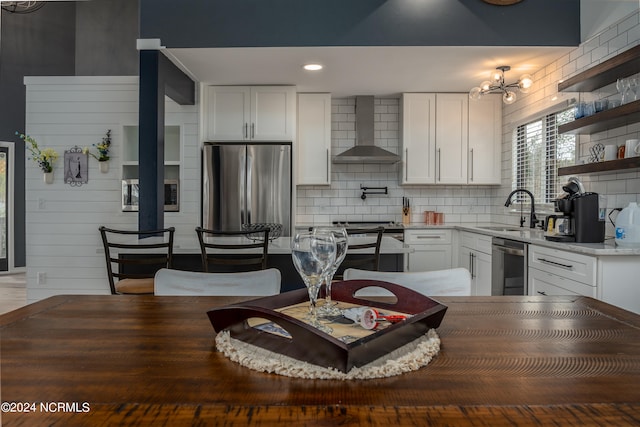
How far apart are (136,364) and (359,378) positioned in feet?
1.31

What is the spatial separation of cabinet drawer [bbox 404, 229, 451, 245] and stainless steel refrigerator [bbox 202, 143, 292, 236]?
128 cm

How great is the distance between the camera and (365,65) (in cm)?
400

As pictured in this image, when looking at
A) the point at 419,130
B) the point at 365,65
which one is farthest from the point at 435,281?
the point at 419,130

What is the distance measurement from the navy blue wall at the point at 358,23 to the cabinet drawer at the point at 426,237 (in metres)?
1.97

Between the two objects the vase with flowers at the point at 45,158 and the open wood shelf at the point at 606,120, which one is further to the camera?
the vase with flowers at the point at 45,158

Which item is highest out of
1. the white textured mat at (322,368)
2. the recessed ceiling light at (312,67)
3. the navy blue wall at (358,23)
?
the navy blue wall at (358,23)

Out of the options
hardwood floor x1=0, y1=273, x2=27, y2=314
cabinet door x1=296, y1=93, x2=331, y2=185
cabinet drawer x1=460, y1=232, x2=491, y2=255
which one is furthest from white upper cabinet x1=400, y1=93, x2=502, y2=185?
hardwood floor x1=0, y1=273, x2=27, y2=314

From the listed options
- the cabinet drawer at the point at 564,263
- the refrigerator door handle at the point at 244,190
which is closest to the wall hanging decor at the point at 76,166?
the refrigerator door handle at the point at 244,190

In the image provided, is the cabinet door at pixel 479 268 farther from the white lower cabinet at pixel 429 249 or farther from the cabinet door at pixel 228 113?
the cabinet door at pixel 228 113

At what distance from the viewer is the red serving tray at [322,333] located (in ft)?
2.45

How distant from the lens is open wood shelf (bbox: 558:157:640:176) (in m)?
2.61

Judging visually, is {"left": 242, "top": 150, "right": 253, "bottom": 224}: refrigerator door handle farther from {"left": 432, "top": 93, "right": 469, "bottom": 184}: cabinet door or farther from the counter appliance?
the counter appliance

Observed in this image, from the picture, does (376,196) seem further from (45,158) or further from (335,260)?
(335,260)

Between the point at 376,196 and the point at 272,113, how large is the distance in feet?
5.17
